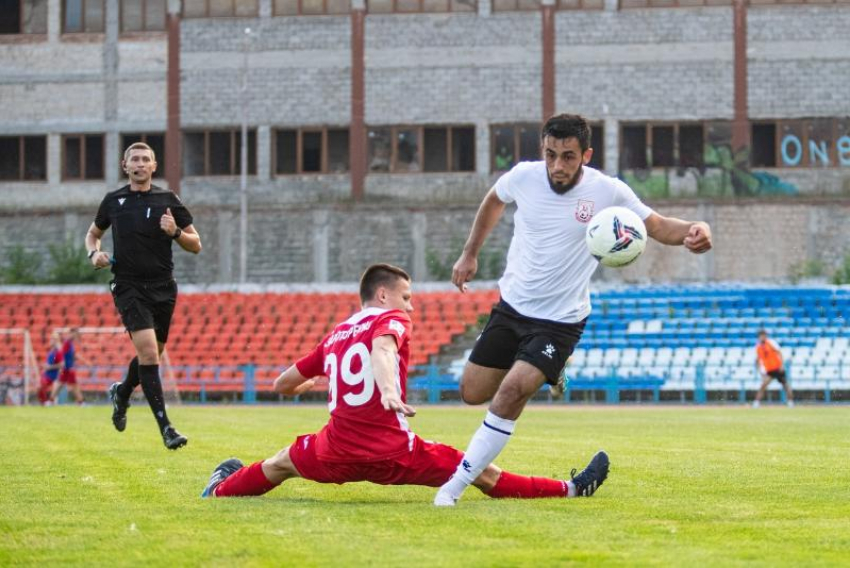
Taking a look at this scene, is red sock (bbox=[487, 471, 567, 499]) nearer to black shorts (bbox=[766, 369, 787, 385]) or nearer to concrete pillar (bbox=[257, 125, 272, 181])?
black shorts (bbox=[766, 369, 787, 385])

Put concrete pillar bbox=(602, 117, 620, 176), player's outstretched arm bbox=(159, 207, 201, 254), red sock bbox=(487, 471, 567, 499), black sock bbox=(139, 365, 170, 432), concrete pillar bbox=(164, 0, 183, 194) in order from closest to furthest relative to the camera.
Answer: red sock bbox=(487, 471, 567, 499) → player's outstretched arm bbox=(159, 207, 201, 254) → black sock bbox=(139, 365, 170, 432) → concrete pillar bbox=(602, 117, 620, 176) → concrete pillar bbox=(164, 0, 183, 194)

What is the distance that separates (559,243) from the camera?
31.3 ft

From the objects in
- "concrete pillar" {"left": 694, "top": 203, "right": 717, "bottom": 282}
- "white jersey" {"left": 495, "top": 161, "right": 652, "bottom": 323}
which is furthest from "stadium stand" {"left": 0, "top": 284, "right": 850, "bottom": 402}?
"white jersey" {"left": 495, "top": 161, "right": 652, "bottom": 323}

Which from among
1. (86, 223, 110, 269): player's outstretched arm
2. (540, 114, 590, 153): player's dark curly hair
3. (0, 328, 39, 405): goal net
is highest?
(540, 114, 590, 153): player's dark curly hair

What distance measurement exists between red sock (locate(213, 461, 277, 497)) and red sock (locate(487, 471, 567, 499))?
138cm

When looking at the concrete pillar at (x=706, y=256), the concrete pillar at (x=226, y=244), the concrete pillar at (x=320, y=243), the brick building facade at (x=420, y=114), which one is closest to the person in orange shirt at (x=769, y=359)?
the concrete pillar at (x=706, y=256)

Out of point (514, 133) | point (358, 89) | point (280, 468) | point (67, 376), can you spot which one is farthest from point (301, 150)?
point (280, 468)

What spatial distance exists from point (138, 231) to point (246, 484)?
419 centimetres

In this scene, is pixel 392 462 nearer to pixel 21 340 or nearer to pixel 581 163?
pixel 581 163

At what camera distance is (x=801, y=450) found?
47.5ft

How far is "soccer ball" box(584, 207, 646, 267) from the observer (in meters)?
8.92

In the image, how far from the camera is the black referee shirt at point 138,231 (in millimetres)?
12758

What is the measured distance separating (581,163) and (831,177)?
42447 millimetres

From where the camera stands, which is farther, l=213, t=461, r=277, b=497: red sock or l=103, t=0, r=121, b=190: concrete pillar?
l=103, t=0, r=121, b=190: concrete pillar
